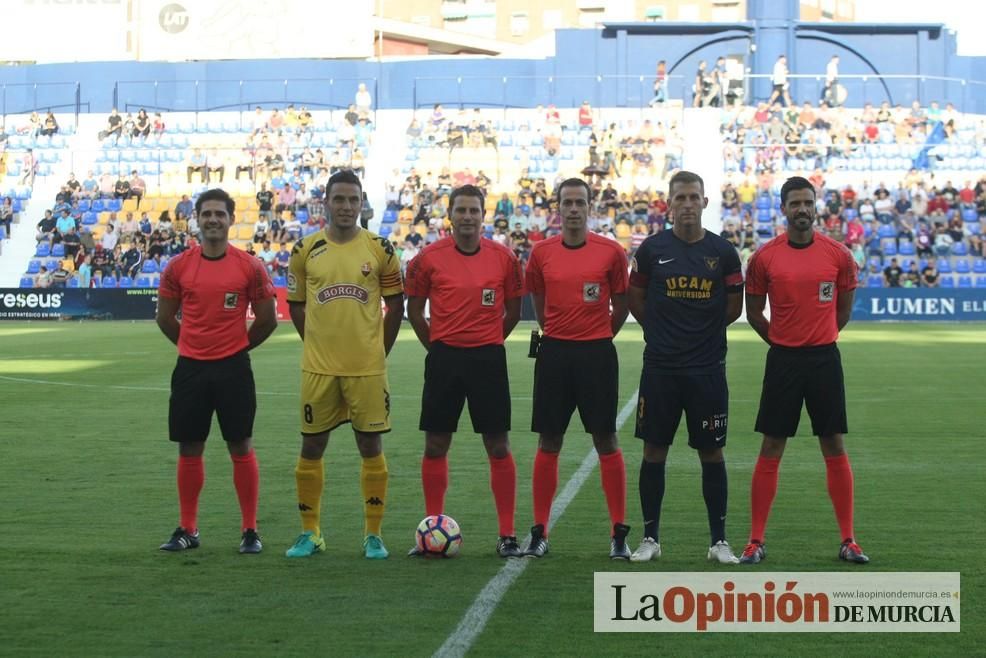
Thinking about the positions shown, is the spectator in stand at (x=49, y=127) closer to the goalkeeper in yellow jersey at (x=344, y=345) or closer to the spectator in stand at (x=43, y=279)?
the spectator in stand at (x=43, y=279)

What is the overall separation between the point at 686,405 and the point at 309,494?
2049 mm

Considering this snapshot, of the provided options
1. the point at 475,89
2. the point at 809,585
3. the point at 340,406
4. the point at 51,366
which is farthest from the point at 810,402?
the point at 475,89

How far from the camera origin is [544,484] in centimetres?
776

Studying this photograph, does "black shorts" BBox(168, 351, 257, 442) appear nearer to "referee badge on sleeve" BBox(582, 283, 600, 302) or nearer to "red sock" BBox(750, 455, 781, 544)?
"referee badge on sleeve" BBox(582, 283, 600, 302)

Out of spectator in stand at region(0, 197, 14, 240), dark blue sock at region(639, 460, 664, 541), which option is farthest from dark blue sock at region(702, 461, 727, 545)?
spectator in stand at region(0, 197, 14, 240)

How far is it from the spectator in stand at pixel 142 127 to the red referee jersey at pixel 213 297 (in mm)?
39398

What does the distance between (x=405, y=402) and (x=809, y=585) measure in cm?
985

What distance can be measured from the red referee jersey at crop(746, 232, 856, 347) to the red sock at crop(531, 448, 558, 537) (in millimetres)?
1360

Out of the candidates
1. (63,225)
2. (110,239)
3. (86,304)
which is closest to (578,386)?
(86,304)

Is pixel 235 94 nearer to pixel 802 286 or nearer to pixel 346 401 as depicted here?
pixel 346 401

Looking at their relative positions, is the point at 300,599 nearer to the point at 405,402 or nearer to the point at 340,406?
the point at 340,406

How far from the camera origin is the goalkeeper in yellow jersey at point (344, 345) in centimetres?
755

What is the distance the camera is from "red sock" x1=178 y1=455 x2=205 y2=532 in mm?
7855

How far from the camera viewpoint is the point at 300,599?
653 centimetres
